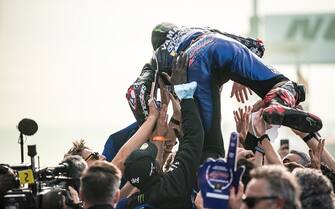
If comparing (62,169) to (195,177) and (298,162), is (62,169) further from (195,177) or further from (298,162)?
(298,162)

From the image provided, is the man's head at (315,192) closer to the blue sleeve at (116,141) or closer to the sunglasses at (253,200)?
the sunglasses at (253,200)

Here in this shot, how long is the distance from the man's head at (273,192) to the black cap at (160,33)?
3.14 meters

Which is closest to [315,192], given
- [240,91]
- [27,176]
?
[27,176]

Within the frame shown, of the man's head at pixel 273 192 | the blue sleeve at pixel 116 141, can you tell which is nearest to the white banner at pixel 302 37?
the blue sleeve at pixel 116 141

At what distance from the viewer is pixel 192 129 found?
8.32 m

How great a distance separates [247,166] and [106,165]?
0.95 metres

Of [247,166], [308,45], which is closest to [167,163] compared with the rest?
[247,166]

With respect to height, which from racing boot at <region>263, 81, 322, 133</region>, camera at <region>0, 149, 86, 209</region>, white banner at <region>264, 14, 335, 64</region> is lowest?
white banner at <region>264, 14, 335, 64</region>

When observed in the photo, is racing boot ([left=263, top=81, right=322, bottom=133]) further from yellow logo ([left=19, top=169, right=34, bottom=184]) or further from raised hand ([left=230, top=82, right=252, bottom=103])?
yellow logo ([left=19, top=169, right=34, bottom=184])

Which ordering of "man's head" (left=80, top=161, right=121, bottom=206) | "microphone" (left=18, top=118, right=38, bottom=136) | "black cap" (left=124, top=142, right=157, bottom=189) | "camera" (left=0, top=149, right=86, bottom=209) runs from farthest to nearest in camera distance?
"microphone" (left=18, top=118, right=38, bottom=136) < "black cap" (left=124, top=142, right=157, bottom=189) < "camera" (left=0, top=149, right=86, bottom=209) < "man's head" (left=80, top=161, right=121, bottom=206)

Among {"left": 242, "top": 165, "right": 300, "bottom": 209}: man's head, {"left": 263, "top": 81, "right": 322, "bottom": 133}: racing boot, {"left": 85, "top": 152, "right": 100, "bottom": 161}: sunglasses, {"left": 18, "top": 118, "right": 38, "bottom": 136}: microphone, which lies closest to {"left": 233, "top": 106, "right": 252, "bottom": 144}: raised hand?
{"left": 263, "top": 81, "right": 322, "bottom": 133}: racing boot

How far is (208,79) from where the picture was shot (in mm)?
9320

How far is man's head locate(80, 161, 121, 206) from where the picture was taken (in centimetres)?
742

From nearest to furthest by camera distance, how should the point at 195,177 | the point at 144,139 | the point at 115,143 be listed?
the point at 195,177 → the point at 144,139 → the point at 115,143
